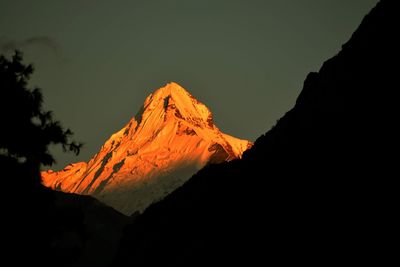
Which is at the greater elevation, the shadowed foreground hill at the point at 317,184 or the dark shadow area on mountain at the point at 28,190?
the shadowed foreground hill at the point at 317,184

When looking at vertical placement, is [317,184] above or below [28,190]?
above

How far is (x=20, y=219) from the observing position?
1470 cm

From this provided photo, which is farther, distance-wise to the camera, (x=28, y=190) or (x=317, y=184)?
(x=317, y=184)

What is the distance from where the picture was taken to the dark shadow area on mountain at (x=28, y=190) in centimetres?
1460

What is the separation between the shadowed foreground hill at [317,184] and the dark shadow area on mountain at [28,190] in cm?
1286

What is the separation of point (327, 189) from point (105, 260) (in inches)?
3661

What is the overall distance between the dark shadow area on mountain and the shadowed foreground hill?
12.9 meters

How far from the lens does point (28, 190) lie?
14.8m

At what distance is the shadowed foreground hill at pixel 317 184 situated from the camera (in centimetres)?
2758

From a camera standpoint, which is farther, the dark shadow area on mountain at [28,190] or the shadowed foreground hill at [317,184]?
the shadowed foreground hill at [317,184]

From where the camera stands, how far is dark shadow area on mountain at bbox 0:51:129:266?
1460cm

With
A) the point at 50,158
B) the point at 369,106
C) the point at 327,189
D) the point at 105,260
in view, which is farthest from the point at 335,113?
the point at 105,260

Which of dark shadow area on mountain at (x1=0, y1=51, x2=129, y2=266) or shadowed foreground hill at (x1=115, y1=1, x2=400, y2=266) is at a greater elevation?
shadowed foreground hill at (x1=115, y1=1, x2=400, y2=266)

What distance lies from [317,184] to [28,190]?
1919 centimetres
